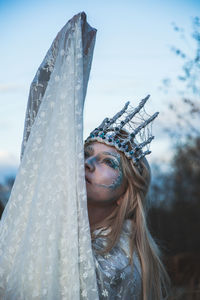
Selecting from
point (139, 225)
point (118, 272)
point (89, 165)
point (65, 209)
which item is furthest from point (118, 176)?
point (65, 209)

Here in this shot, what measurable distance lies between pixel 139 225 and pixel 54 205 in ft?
3.13

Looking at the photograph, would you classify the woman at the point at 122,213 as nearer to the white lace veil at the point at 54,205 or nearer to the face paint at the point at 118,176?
the face paint at the point at 118,176

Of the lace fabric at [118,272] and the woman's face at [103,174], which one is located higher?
the woman's face at [103,174]

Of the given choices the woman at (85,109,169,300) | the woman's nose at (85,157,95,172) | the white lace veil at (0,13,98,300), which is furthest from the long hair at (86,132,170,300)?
the white lace veil at (0,13,98,300)

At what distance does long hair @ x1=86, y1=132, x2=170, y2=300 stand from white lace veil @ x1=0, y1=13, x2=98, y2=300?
63 cm

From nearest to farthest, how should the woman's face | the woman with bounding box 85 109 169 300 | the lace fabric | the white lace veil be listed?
the white lace veil, the lace fabric, the woman with bounding box 85 109 169 300, the woman's face

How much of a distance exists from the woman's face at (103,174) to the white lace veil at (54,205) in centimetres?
51

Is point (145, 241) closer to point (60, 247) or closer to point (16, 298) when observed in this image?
point (60, 247)

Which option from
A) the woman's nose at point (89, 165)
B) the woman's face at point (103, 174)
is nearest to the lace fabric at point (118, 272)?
the woman's face at point (103, 174)

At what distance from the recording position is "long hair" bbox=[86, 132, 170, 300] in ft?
8.91

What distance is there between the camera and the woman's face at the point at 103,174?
8.76 feet

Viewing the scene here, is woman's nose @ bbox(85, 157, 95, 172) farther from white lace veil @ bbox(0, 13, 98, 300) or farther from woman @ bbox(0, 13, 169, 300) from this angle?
white lace veil @ bbox(0, 13, 98, 300)

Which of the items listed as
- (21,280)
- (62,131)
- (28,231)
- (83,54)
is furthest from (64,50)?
(21,280)

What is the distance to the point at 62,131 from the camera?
2188 mm
